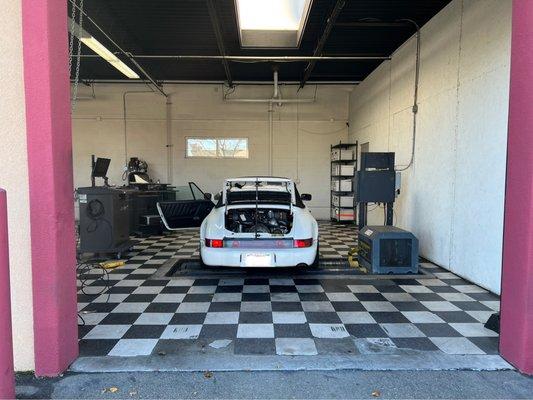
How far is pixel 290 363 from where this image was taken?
235 centimetres

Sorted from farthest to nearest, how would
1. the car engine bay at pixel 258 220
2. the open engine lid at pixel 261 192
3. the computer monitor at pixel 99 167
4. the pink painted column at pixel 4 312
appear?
1. the computer monitor at pixel 99 167
2. the open engine lid at pixel 261 192
3. the car engine bay at pixel 258 220
4. the pink painted column at pixel 4 312

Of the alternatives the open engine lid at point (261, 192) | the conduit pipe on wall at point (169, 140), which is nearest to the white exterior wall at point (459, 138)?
the open engine lid at point (261, 192)

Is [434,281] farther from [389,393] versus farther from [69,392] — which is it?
[69,392]

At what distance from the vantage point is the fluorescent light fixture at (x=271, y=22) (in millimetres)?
6293

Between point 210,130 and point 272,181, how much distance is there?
6.32 meters

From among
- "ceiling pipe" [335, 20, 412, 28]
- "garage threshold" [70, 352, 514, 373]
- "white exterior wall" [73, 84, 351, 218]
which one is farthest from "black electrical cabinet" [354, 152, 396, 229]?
"white exterior wall" [73, 84, 351, 218]

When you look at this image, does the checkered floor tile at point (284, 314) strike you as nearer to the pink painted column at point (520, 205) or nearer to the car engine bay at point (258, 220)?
the pink painted column at point (520, 205)

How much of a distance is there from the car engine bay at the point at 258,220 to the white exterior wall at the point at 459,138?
218 centimetres

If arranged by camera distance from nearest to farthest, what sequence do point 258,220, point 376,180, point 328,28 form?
1. point 258,220
2. point 376,180
3. point 328,28

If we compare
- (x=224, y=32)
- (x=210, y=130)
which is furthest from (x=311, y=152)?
(x=224, y=32)

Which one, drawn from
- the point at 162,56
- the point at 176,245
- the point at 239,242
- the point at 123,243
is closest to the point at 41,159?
the point at 239,242

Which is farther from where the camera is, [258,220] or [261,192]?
[261,192]

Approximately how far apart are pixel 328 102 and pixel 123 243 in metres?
7.40

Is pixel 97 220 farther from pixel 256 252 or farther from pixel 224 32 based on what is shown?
pixel 224 32
